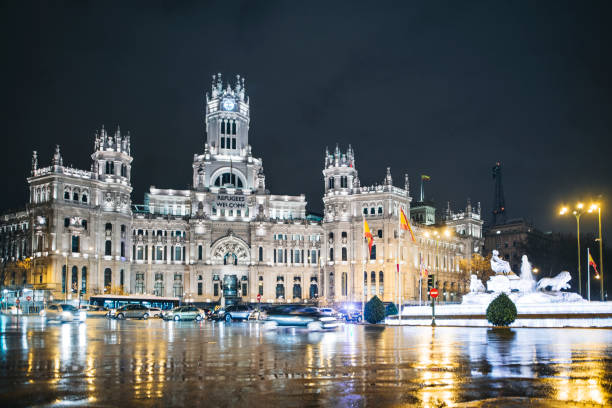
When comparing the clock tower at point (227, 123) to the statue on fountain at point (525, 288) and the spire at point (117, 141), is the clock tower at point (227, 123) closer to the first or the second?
the spire at point (117, 141)

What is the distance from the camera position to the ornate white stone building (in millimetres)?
114438

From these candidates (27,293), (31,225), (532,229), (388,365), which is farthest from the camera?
(532,229)

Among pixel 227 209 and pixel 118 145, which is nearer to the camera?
pixel 118 145

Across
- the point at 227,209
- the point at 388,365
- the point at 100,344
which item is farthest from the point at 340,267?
the point at 388,365

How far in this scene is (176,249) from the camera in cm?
12888

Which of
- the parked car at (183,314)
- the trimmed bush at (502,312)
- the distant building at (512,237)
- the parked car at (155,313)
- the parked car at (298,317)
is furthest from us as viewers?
the distant building at (512,237)

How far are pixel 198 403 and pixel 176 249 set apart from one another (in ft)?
382

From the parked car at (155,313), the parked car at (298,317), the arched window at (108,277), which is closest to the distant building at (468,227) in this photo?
the arched window at (108,277)

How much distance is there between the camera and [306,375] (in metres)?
19.2

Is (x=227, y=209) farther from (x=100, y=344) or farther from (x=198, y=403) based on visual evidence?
(x=198, y=403)

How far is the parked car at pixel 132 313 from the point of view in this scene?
267 feet

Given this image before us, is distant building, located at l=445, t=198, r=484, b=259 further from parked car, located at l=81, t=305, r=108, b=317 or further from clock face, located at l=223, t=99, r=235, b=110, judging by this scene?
parked car, located at l=81, t=305, r=108, b=317

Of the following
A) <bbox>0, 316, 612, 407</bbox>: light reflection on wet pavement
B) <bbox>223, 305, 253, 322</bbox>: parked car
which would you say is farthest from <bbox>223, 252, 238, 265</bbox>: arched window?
<bbox>0, 316, 612, 407</bbox>: light reflection on wet pavement

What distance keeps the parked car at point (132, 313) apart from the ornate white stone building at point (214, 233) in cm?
3301
